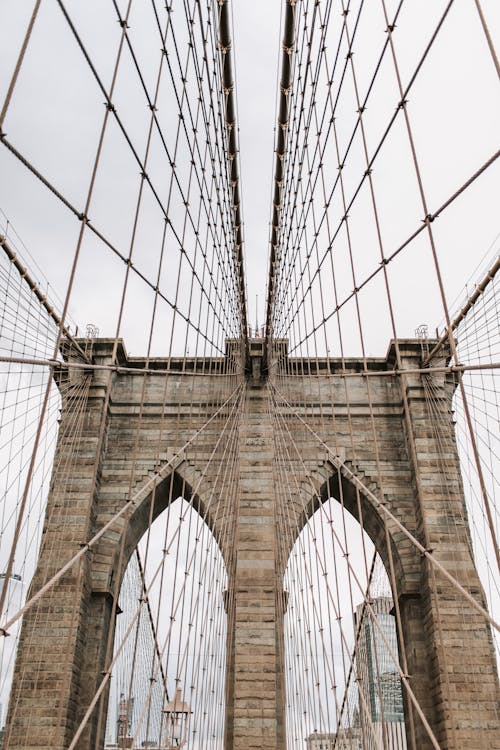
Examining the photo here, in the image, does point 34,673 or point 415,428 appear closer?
point 34,673

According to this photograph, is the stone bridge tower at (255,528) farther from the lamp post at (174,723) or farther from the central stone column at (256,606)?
the lamp post at (174,723)

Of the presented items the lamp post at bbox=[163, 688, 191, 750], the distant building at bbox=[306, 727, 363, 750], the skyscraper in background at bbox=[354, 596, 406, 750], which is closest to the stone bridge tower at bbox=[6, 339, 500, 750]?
the distant building at bbox=[306, 727, 363, 750]

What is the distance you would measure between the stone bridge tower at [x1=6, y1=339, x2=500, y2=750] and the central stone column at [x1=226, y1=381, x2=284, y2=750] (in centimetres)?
2

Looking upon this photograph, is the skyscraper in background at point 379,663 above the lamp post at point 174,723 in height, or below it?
above

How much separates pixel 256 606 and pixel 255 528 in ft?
4.11

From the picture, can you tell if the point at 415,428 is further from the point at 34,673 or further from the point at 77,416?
the point at 34,673

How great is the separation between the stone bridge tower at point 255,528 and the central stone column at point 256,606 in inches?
0.8

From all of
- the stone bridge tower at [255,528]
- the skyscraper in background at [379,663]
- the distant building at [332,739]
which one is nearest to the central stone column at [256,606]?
the stone bridge tower at [255,528]

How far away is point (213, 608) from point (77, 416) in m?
4.45

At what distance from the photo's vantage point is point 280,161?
10.1 meters

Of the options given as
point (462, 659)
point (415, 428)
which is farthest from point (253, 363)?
point (462, 659)

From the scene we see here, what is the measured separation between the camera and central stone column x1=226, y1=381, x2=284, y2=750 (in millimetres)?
9766

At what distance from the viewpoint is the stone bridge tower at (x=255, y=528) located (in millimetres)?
9914

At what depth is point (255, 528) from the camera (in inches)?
448
